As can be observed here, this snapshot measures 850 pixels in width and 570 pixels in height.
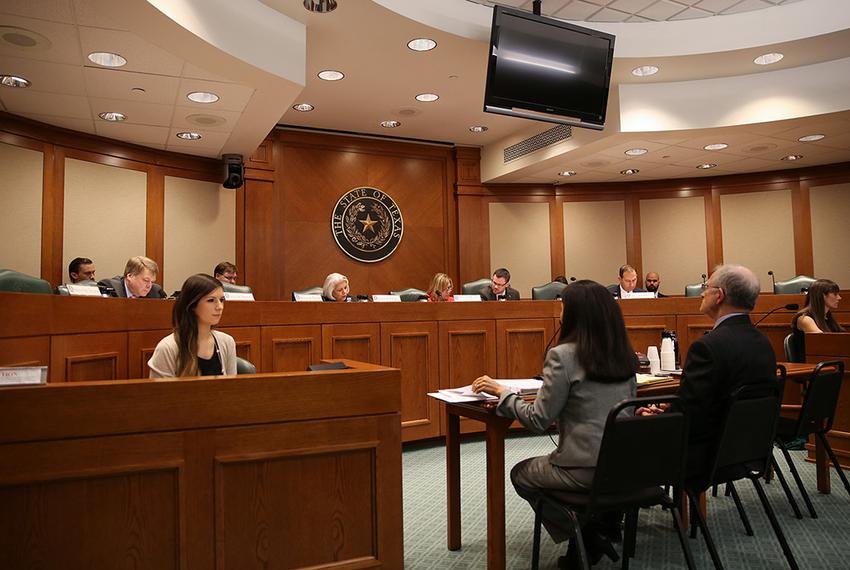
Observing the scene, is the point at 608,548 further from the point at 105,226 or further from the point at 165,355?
the point at 105,226

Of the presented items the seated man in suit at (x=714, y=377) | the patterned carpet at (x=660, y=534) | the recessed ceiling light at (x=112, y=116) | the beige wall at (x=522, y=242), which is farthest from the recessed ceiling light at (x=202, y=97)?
the beige wall at (x=522, y=242)

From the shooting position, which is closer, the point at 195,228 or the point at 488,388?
the point at 488,388

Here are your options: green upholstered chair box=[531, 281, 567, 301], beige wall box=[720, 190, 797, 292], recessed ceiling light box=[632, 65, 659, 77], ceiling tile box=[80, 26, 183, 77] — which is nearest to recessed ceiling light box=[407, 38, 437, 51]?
ceiling tile box=[80, 26, 183, 77]

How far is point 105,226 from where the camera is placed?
664 cm

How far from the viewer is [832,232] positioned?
8.67 m

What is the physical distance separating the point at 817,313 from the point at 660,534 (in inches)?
100

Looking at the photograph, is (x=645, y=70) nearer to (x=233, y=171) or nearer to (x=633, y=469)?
(x=233, y=171)

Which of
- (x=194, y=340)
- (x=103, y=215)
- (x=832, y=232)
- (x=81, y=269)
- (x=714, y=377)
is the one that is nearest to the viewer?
(x=714, y=377)

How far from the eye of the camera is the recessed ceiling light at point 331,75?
6129 millimetres

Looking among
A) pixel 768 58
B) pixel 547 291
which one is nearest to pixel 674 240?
pixel 547 291

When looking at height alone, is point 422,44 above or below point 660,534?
above

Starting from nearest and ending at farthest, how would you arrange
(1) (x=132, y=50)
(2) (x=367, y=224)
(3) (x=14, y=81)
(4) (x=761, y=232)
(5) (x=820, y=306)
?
(1) (x=132, y=50) < (5) (x=820, y=306) < (3) (x=14, y=81) < (2) (x=367, y=224) < (4) (x=761, y=232)

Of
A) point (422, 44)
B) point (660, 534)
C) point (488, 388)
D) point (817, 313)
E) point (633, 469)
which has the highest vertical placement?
point (422, 44)

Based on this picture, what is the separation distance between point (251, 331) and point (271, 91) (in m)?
2.19
